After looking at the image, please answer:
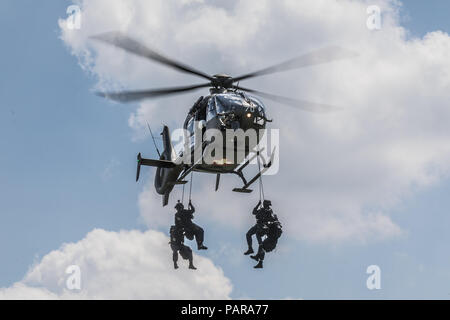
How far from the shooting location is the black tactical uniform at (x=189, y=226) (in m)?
31.3

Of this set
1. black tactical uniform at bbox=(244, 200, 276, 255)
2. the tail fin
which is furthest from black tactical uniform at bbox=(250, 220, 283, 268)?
the tail fin

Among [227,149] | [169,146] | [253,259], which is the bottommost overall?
[253,259]

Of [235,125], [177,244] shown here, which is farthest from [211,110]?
[177,244]

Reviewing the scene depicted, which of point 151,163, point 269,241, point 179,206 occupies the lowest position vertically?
point 269,241

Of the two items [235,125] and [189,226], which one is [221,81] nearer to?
[235,125]

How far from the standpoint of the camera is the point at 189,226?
31344 millimetres

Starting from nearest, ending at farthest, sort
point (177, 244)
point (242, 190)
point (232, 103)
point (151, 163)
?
point (232, 103) < point (177, 244) < point (242, 190) < point (151, 163)

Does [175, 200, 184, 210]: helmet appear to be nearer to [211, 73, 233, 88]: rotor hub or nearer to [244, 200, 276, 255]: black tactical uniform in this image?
[244, 200, 276, 255]: black tactical uniform

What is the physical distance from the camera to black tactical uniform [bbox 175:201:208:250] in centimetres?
3129

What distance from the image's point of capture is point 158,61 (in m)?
30.4

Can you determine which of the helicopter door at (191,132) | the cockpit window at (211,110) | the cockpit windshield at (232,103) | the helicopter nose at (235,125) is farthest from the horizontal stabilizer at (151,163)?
the helicopter nose at (235,125)

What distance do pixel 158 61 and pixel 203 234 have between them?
24.8 feet
